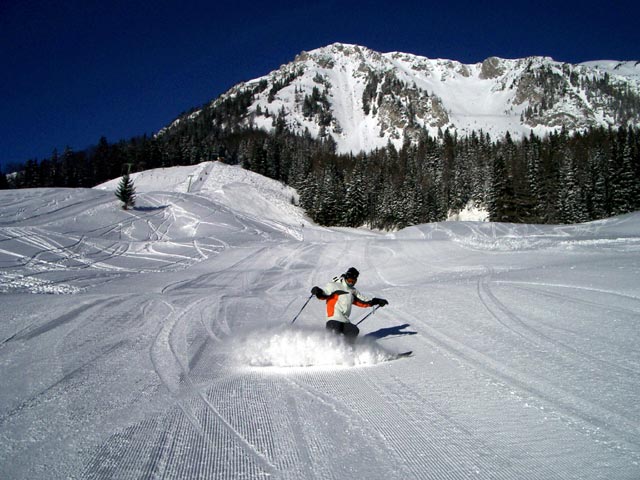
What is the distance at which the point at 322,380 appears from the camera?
544cm

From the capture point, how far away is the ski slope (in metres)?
3.44

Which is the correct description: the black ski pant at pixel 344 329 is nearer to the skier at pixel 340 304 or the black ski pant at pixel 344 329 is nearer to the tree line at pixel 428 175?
the skier at pixel 340 304

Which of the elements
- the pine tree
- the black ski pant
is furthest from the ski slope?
the pine tree

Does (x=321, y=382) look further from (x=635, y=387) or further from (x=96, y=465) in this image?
(x=635, y=387)

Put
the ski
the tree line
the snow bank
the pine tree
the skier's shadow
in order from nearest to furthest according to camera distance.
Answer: the snow bank
the ski
the skier's shadow
the pine tree
the tree line

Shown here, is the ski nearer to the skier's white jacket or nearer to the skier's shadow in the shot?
the skier's white jacket

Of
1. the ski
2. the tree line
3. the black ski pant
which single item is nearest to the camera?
the ski

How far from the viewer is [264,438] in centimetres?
379

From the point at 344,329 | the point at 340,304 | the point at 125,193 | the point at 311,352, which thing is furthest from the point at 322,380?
the point at 125,193

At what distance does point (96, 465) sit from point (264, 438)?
4.81ft

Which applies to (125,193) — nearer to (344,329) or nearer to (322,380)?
(344,329)

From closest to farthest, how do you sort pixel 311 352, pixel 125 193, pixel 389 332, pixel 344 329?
pixel 311 352, pixel 344 329, pixel 389 332, pixel 125 193

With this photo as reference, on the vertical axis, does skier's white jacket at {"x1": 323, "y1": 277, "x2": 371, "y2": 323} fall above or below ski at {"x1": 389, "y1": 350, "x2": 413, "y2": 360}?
above

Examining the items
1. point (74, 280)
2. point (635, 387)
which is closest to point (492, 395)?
point (635, 387)
